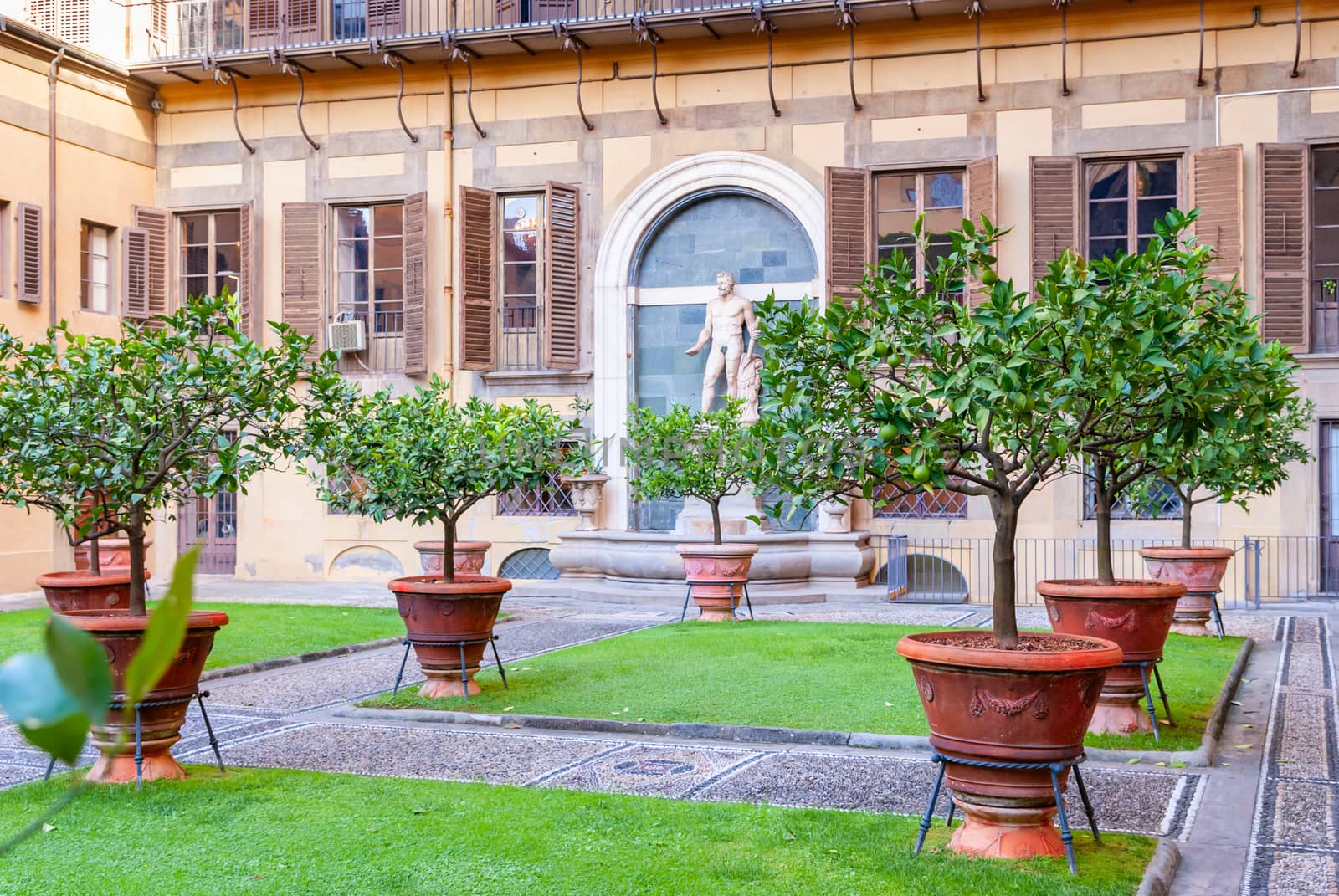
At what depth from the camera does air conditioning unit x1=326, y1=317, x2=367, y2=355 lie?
20469 millimetres

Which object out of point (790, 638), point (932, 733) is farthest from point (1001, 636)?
point (790, 638)

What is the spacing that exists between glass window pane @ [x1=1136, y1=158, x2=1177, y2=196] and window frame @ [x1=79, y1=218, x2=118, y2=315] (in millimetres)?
15002

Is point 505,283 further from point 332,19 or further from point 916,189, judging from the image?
point 916,189

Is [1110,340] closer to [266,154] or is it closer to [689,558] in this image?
[689,558]

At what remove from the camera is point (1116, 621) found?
7844 mm

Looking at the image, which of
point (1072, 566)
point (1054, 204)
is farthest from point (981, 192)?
point (1072, 566)

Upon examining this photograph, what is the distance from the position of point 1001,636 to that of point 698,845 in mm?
1488

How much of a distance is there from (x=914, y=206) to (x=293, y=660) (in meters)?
11.2

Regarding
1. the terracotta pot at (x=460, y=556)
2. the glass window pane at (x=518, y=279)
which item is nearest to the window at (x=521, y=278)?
the glass window pane at (x=518, y=279)

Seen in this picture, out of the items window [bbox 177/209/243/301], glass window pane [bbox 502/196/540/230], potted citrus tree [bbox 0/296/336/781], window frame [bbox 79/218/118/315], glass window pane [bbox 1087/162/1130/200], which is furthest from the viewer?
window [bbox 177/209/243/301]

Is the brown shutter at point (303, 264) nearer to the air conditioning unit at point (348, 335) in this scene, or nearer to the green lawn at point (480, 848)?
the air conditioning unit at point (348, 335)

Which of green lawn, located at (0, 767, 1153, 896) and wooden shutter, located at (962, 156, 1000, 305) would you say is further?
wooden shutter, located at (962, 156, 1000, 305)

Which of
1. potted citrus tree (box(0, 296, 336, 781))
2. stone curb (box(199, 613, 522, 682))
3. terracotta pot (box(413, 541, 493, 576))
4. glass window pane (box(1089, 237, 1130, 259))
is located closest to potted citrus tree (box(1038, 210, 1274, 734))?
potted citrus tree (box(0, 296, 336, 781))

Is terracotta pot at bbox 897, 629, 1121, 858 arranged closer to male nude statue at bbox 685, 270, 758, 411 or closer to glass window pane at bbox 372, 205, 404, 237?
male nude statue at bbox 685, 270, 758, 411
